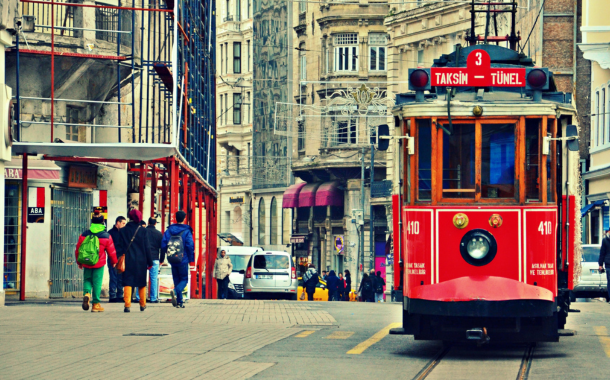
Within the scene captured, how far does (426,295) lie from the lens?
11.8 meters

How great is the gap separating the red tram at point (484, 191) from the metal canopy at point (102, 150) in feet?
33.6

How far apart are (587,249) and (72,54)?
1414cm

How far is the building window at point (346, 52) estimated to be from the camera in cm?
6128

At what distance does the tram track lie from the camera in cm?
1050

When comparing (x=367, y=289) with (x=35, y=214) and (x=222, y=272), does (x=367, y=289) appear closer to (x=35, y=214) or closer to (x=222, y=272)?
(x=222, y=272)

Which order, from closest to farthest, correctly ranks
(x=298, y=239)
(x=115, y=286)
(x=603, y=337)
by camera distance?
(x=603, y=337)
(x=115, y=286)
(x=298, y=239)

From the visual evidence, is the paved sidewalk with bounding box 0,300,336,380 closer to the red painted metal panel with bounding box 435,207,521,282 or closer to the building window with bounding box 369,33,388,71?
the red painted metal panel with bounding box 435,207,521,282

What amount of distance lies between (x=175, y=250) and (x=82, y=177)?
9.42 metres

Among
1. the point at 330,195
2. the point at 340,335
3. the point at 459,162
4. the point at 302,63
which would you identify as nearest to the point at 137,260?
the point at 340,335

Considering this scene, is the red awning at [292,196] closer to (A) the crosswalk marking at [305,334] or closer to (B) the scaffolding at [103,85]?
(B) the scaffolding at [103,85]

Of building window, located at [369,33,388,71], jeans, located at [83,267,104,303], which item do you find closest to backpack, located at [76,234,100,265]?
jeans, located at [83,267,104,303]

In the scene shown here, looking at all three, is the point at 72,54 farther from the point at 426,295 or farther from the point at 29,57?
the point at 426,295

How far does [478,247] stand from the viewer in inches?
471

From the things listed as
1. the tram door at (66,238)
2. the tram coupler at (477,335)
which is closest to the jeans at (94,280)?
the tram coupler at (477,335)
